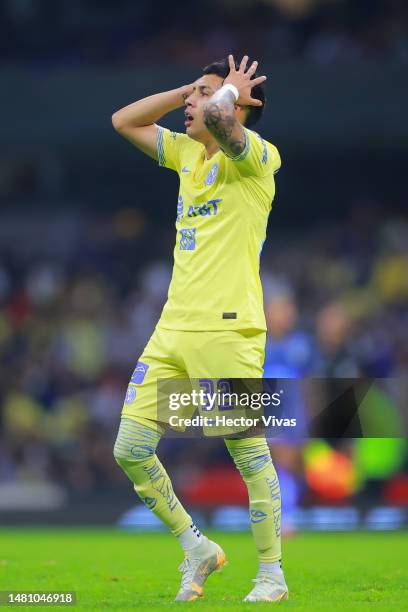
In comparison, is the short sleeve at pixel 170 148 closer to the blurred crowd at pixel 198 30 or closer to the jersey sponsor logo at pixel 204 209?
the jersey sponsor logo at pixel 204 209

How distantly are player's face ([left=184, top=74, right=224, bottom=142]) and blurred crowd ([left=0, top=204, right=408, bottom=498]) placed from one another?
5.87 metres

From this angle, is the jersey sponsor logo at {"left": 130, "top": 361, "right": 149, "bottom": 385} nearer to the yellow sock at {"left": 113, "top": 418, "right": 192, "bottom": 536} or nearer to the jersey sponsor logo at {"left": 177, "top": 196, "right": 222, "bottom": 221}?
the yellow sock at {"left": 113, "top": 418, "right": 192, "bottom": 536}

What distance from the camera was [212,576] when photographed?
726 cm

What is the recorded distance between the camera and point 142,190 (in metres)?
18.7

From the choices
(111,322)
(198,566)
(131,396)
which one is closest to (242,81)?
(131,396)

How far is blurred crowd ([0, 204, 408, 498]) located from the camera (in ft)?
46.4

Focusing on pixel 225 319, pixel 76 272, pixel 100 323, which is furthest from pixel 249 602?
pixel 76 272

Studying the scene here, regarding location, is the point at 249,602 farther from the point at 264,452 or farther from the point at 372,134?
the point at 372,134

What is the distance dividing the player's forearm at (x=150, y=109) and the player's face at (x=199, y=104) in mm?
175

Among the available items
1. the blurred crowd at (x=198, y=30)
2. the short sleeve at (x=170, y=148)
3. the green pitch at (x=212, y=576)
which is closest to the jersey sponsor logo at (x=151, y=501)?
the green pitch at (x=212, y=576)

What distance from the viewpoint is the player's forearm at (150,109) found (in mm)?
6398

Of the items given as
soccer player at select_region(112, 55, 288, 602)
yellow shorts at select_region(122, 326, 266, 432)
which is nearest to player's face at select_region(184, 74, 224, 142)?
soccer player at select_region(112, 55, 288, 602)

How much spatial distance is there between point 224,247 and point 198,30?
39.9 ft

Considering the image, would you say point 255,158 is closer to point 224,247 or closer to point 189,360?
point 224,247
